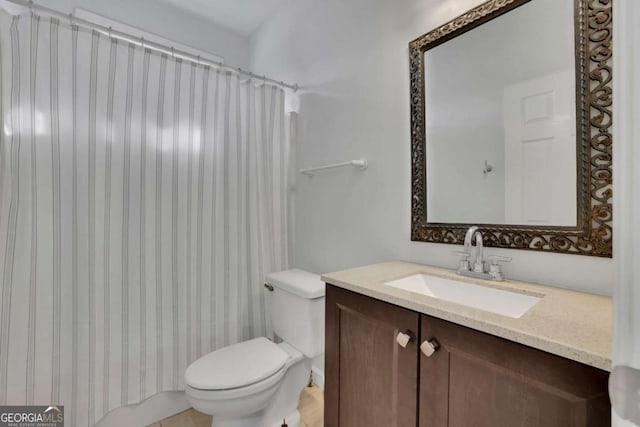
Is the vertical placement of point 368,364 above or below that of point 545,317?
below

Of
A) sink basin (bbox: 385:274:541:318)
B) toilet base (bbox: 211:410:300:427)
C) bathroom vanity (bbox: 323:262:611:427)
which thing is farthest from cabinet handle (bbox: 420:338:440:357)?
toilet base (bbox: 211:410:300:427)

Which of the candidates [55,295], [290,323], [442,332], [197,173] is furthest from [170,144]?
[442,332]

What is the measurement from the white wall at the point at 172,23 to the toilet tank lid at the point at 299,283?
6.48ft

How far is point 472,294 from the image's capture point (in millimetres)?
971

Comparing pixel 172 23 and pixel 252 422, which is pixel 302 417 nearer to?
pixel 252 422

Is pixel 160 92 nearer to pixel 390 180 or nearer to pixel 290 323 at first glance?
pixel 390 180

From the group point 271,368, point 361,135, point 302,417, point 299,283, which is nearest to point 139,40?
point 361,135

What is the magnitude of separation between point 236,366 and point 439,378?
0.93 metres

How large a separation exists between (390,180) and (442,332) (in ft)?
2.69

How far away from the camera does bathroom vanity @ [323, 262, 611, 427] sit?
52cm

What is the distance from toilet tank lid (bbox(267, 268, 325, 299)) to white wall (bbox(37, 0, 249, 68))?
198 centimetres

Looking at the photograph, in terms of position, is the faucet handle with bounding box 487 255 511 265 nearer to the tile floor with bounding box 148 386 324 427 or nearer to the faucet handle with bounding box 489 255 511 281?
the faucet handle with bounding box 489 255 511 281

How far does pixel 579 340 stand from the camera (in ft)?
1.73

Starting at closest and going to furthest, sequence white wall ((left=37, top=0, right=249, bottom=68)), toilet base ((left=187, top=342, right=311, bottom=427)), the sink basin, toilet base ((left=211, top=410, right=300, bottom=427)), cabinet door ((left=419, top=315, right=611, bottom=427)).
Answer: cabinet door ((left=419, top=315, right=611, bottom=427)) → the sink basin → toilet base ((left=187, top=342, right=311, bottom=427)) → toilet base ((left=211, top=410, right=300, bottom=427)) → white wall ((left=37, top=0, right=249, bottom=68))
